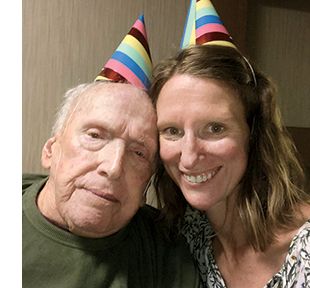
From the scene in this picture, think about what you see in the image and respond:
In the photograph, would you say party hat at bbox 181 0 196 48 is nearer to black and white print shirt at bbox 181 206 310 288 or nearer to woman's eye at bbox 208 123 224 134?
woman's eye at bbox 208 123 224 134

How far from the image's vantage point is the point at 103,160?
0.99 m

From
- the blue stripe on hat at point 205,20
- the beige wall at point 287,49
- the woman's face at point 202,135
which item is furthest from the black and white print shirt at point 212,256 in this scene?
the beige wall at point 287,49

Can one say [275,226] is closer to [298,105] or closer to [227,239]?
[227,239]

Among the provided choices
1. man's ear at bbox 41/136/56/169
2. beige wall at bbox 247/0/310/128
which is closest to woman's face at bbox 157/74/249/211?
man's ear at bbox 41/136/56/169

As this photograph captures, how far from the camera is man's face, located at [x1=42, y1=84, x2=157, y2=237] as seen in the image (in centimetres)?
98

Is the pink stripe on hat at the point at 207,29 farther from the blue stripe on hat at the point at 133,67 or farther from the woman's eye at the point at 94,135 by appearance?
the woman's eye at the point at 94,135

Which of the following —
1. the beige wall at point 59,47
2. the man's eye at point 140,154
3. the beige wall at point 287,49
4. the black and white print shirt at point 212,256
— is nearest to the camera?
the black and white print shirt at point 212,256

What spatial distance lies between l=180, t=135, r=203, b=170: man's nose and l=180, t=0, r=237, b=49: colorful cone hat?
0.26 meters

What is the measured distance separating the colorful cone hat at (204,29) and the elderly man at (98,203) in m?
Answer: 0.21

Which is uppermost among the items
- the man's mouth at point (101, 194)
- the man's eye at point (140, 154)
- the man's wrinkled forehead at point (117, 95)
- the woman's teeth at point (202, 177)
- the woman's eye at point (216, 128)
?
the man's wrinkled forehead at point (117, 95)

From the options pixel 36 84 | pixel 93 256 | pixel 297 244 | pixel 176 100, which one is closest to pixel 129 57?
pixel 176 100

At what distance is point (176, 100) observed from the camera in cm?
102

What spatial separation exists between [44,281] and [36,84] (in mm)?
606

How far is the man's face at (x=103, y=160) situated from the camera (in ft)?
A: 3.22
